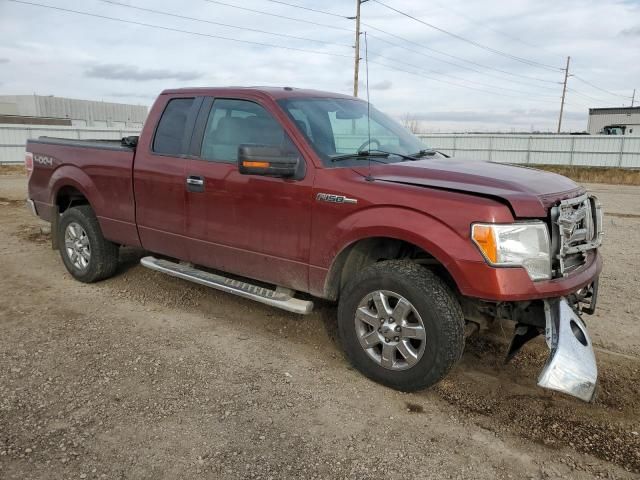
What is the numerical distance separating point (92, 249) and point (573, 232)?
4551mm

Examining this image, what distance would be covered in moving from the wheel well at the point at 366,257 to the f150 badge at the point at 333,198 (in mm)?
303

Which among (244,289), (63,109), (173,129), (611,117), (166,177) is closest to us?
(244,289)

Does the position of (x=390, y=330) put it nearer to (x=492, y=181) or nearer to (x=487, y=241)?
(x=487, y=241)

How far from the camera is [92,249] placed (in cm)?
546

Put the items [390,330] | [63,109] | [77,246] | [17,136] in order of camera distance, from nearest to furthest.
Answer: [390,330] < [77,246] < [17,136] < [63,109]

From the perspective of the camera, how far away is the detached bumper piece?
9.37 ft

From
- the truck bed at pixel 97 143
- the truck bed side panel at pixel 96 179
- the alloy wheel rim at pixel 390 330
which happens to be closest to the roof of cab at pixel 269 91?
the truck bed at pixel 97 143

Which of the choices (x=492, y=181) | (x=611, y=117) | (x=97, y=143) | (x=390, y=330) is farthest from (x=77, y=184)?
(x=611, y=117)

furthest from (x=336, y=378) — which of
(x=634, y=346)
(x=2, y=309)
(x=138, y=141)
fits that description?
(x=2, y=309)

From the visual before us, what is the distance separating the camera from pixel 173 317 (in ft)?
15.5

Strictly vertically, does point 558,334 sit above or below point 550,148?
below

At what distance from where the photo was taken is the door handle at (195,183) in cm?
431

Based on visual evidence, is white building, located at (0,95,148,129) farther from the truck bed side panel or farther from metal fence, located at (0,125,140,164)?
the truck bed side panel

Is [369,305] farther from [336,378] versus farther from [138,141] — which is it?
[138,141]
